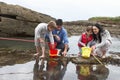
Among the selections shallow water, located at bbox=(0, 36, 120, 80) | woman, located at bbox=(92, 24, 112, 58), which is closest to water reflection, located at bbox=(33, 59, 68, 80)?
shallow water, located at bbox=(0, 36, 120, 80)

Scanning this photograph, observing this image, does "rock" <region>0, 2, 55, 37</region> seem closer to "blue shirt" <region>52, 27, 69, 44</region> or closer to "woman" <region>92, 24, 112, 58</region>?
"blue shirt" <region>52, 27, 69, 44</region>

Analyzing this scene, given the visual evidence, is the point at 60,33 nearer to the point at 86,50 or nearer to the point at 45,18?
the point at 86,50

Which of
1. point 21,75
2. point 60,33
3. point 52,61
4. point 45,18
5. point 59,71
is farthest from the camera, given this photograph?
point 45,18

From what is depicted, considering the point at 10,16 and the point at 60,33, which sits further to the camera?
the point at 10,16

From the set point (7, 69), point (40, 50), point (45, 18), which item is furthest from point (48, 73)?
point (45, 18)

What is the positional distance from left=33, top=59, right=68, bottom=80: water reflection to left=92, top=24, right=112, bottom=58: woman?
1358 mm

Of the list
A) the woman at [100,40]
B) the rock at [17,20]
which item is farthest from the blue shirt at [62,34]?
the rock at [17,20]

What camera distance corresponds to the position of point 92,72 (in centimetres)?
998

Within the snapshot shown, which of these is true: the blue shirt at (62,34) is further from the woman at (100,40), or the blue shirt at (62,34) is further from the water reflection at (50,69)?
the woman at (100,40)

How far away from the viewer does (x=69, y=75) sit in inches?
376

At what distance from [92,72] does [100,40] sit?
2.37 metres

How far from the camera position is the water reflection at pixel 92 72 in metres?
9.29

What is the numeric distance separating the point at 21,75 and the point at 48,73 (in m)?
0.85

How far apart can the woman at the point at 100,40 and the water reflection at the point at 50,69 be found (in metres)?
1.36
